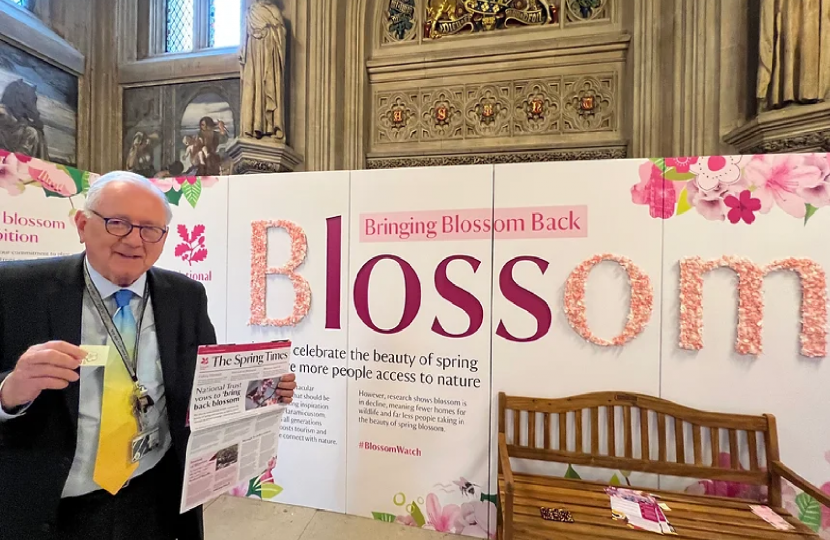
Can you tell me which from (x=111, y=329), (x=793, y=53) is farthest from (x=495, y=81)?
(x=111, y=329)

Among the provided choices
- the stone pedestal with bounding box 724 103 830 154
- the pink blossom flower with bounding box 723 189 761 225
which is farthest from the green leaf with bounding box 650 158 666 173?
the stone pedestal with bounding box 724 103 830 154

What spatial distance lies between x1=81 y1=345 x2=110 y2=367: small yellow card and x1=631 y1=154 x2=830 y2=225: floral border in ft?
7.40

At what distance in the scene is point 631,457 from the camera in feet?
6.70

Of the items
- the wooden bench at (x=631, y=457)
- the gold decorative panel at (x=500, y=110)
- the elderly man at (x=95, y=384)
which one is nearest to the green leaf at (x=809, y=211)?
the wooden bench at (x=631, y=457)

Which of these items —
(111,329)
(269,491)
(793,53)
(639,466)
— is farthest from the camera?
(793,53)

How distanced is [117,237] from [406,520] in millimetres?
2088

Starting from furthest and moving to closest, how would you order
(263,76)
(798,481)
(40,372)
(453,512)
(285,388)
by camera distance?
(263,76) → (453,512) → (798,481) → (285,388) → (40,372)

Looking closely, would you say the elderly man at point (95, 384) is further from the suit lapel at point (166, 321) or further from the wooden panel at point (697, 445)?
the wooden panel at point (697, 445)

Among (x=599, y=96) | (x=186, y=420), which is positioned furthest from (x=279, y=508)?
(x=599, y=96)

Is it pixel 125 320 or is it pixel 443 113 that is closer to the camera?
pixel 125 320

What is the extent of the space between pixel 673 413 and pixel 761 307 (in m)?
0.67

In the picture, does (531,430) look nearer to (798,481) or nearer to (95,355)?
(798,481)

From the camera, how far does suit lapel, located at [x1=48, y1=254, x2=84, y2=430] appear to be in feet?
3.56

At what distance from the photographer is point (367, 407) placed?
2340 mm
